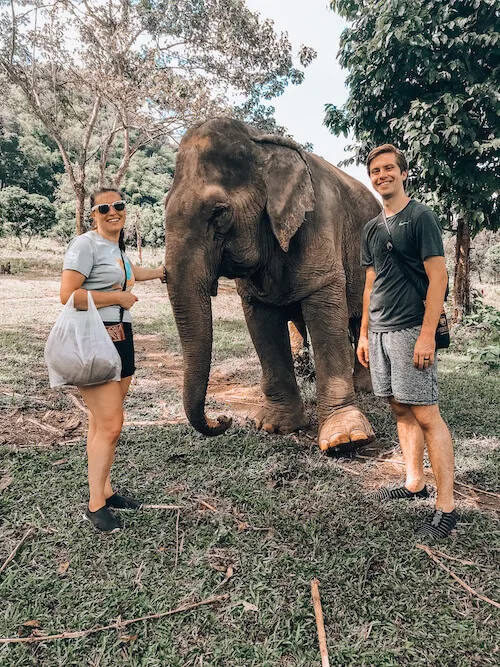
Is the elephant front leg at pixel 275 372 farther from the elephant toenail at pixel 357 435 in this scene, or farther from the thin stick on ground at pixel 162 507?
the thin stick on ground at pixel 162 507

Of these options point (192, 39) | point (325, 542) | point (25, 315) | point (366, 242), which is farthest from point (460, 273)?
point (192, 39)

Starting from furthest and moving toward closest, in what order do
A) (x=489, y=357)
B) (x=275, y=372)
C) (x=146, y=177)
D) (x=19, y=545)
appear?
1. (x=146, y=177)
2. (x=489, y=357)
3. (x=275, y=372)
4. (x=19, y=545)

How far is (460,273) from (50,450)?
7.48 metres

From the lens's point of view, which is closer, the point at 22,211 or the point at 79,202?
the point at 79,202

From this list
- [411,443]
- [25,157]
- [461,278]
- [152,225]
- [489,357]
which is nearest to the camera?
[411,443]

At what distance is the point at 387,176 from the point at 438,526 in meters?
1.83

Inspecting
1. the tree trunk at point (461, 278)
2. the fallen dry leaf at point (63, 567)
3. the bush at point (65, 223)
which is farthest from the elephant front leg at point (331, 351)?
the bush at point (65, 223)

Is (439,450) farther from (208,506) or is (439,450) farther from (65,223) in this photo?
(65,223)

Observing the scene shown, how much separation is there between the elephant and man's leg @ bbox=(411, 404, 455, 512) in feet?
2.67

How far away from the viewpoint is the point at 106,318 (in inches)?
101

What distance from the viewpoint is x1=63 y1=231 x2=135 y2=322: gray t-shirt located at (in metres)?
2.43

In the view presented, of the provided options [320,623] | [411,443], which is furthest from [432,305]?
[320,623]

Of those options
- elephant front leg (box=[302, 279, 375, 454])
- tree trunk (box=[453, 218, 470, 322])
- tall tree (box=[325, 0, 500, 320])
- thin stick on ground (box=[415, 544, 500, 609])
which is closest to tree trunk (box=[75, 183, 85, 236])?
tall tree (box=[325, 0, 500, 320])

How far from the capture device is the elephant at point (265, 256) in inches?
121
